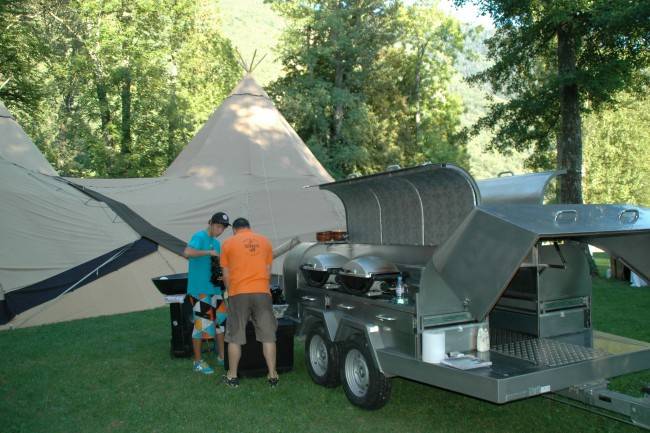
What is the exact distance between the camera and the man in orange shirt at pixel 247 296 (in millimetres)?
6379

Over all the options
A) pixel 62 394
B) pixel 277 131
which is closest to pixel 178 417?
pixel 62 394

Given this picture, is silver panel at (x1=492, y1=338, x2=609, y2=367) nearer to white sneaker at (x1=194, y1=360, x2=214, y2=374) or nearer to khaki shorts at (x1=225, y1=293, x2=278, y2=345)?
khaki shorts at (x1=225, y1=293, x2=278, y2=345)

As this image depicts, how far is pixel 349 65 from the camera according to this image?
3083 cm

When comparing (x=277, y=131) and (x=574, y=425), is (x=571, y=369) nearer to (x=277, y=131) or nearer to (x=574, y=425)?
(x=574, y=425)

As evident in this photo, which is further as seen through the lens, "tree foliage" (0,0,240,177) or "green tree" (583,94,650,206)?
"green tree" (583,94,650,206)

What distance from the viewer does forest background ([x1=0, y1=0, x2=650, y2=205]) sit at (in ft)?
86.5

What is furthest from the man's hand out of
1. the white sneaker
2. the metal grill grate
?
the metal grill grate

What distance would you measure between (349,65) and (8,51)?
1562cm

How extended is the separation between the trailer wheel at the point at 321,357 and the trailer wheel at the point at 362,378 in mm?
261

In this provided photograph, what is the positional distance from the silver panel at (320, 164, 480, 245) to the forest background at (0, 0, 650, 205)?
14776 millimetres

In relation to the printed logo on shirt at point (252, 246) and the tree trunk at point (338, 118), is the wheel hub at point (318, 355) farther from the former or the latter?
the tree trunk at point (338, 118)

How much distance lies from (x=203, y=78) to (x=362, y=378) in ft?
90.0

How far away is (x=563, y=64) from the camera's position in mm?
15617

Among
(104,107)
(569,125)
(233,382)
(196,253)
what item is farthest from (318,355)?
(104,107)
